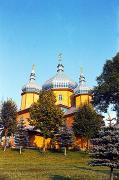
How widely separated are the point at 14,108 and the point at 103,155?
1713 inches

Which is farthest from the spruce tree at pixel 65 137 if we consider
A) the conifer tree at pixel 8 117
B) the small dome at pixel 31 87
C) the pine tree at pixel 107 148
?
the pine tree at pixel 107 148

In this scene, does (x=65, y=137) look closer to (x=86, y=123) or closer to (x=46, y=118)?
(x=46, y=118)

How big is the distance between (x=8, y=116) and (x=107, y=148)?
42333 millimetres

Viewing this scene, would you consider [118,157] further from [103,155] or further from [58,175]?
[58,175]

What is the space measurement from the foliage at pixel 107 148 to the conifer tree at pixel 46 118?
120ft

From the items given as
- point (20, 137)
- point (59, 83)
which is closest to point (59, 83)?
point (59, 83)

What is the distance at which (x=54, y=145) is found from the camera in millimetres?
74062

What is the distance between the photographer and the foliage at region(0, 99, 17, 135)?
215ft

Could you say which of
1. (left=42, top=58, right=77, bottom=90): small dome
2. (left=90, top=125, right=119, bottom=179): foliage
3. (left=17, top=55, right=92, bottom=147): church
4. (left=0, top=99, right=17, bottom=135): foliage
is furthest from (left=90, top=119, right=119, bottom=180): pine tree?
(left=42, top=58, right=77, bottom=90): small dome

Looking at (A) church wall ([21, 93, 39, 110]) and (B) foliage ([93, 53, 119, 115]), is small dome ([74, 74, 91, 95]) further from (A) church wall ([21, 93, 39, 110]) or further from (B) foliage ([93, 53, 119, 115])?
(B) foliage ([93, 53, 119, 115])

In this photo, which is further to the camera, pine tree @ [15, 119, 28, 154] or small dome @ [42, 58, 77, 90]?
small dome @ [42, 58, 77, 90]

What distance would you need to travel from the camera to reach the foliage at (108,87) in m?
57.6

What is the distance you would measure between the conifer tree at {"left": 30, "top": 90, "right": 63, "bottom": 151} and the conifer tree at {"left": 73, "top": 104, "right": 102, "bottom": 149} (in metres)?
6.43

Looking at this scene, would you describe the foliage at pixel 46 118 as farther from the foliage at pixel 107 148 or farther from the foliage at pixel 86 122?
the foliage at pixel 107 148
